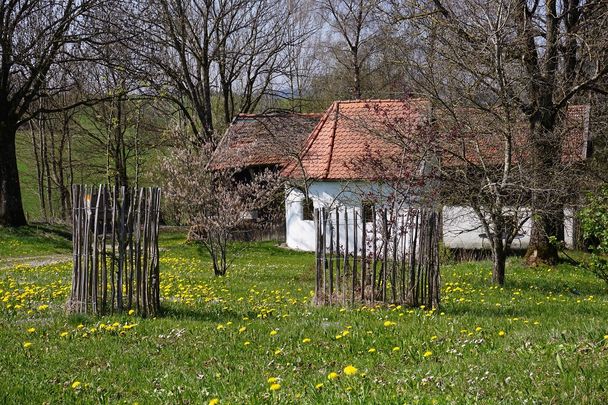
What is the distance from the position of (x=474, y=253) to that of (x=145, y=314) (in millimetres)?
21234

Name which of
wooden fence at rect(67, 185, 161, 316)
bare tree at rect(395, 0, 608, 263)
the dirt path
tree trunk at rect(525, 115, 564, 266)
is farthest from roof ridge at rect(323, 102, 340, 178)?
wooden fence at rect(67, 185, 161, 316)

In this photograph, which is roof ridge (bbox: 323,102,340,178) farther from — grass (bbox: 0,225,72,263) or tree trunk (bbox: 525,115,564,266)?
grass (bbox: 0,225,72,263)

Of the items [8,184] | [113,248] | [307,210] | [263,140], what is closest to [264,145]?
[263,140]

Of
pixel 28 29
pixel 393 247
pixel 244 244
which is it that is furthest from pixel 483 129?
pixel 28 29

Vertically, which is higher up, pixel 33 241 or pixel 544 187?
pixel 544 187

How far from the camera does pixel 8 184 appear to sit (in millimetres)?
29844

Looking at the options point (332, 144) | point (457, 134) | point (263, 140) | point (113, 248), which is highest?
point (263, 140)

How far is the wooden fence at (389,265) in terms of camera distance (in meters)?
9.95

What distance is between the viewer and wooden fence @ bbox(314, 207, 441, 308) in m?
9.95

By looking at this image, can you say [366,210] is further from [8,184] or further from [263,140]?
[263,140]

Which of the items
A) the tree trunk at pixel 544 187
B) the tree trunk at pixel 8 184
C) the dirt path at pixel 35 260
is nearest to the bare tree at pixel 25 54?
the tree trunk at pixel 8 184

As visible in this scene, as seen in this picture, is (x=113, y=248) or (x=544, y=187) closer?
(x=113, y=248)

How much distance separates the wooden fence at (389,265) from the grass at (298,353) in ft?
1.34

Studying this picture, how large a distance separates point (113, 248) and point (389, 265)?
3.96 meters
